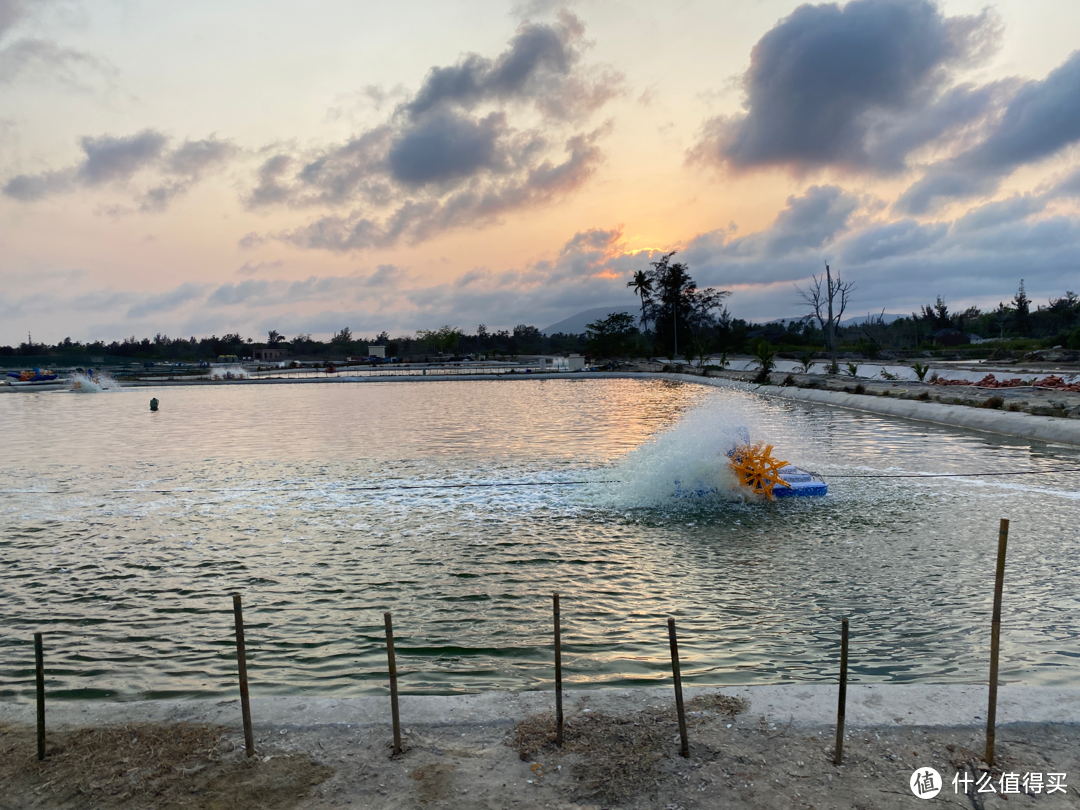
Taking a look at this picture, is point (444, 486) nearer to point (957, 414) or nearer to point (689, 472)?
point (689, 472)

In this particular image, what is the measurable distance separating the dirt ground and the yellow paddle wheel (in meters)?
7.23

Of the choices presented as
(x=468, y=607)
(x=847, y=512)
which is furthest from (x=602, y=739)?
(x=847, y=512)

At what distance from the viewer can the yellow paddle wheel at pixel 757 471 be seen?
1086 centimetres

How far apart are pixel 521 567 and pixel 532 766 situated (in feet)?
14.5

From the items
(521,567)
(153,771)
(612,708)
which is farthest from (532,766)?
(521,567)

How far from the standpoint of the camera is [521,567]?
7.88 meters

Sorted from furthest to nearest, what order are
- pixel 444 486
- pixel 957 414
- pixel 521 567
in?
pixel 957 414, pixel 444 486, pixel 521 567

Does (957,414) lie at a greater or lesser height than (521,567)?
greater

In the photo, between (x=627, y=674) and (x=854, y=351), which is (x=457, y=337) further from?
(x=627, y=674)

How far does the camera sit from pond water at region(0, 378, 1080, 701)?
210 inches

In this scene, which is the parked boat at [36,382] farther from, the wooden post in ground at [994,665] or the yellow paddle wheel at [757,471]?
the wooden post in ground at [994,665]

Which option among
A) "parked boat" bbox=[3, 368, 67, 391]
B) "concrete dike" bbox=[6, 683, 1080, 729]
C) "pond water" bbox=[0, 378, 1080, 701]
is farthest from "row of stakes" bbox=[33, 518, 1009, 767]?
"parked boat" bbox=[3, 368, 67, 391]

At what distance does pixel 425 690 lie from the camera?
494cm

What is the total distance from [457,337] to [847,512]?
10318 cm
